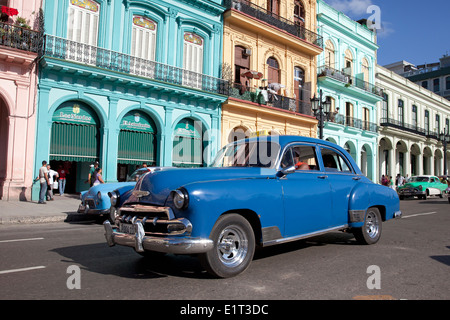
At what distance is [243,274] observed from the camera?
4133 mm

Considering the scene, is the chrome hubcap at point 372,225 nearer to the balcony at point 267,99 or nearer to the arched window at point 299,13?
the balcony at point 267,99

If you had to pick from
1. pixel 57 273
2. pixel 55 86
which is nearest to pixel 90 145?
pixel 55 86

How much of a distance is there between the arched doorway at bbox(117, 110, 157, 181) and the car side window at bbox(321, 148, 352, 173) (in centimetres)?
1198

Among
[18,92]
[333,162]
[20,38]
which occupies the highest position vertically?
[20,38]

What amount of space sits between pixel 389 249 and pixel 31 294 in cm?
515

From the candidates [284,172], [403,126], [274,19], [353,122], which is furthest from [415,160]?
[284,172]

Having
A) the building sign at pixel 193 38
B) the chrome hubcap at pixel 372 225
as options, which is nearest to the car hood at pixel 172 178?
the chrome hubcap at pixel 372 225

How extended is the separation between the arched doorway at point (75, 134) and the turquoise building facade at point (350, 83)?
52.2ft

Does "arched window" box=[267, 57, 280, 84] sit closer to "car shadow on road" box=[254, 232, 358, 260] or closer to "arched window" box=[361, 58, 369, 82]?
"arched window" box=[361, 58, 369, 82]

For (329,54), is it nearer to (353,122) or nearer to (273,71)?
(353,122)

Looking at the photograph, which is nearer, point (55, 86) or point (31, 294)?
point (31, 294)

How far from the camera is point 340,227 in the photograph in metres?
5.60

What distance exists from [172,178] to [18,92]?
12128 mm

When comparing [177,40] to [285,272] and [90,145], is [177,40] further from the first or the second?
[285,272]
